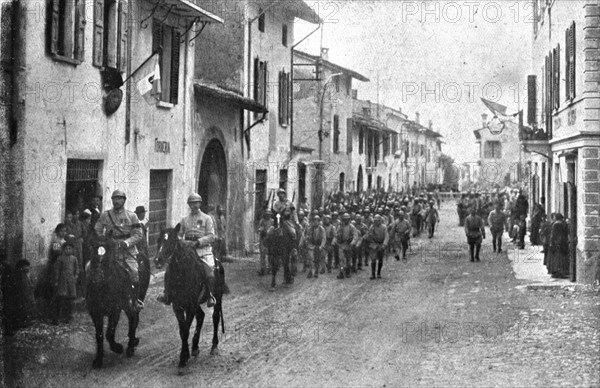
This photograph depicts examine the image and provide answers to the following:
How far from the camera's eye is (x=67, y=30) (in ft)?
39.7

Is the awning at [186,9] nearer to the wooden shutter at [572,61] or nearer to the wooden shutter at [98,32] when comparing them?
the wooden shutter at [98,32]

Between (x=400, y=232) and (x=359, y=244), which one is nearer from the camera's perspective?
(x=359, y=244)

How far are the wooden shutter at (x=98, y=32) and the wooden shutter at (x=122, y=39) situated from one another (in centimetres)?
76

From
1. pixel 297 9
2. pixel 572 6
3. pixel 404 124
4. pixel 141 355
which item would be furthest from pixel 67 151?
pixel 404 124

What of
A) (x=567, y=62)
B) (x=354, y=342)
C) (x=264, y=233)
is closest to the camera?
(x=354, y=342)

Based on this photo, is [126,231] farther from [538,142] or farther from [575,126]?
[538,142]

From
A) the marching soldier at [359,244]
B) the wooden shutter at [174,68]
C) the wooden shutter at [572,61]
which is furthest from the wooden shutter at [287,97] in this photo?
the wooden shutter at [572,61]

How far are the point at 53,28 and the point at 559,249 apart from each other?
11.7m

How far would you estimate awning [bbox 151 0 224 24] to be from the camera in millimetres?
16031

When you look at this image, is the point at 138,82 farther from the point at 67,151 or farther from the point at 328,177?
the point at 328,177

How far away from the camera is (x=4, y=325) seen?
992 cm

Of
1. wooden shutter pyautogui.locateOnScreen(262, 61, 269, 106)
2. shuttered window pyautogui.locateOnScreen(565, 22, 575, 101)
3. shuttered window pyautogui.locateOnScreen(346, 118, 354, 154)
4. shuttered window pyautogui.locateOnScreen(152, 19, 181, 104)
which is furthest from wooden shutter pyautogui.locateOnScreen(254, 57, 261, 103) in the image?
shuttered window pyautogui.locateOnScreen(346, 118, 354, 154)

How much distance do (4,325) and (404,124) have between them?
49017mm

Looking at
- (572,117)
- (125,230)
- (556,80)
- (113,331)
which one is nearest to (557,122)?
(556,80)
